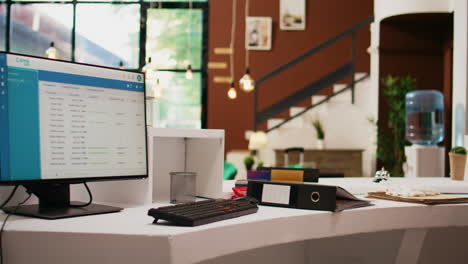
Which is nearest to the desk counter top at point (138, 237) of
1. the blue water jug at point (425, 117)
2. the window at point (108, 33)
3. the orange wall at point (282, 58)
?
the blue water jug at point (425, 117)

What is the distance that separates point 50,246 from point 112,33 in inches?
292

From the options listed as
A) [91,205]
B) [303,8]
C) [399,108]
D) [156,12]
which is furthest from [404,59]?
[91,205]

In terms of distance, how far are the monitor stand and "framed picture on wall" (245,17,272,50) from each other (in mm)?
6673

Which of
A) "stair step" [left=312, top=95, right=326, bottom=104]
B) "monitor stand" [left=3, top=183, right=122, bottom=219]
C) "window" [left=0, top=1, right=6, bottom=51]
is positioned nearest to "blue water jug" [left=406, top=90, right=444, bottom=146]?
"stair step" [left=312, top=95, right=326, bottom=104]

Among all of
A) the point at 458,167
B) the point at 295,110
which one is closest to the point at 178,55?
the point at 295,110

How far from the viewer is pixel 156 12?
792 cm

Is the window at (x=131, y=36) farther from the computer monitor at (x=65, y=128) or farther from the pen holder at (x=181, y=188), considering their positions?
the computer monitor at (x=65, y=128)

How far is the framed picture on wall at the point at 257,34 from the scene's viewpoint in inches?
305

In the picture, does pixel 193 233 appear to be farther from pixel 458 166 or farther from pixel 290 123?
pixel 290 123

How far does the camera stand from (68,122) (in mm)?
1247

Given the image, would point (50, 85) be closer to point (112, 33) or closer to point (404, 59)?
point (404, 59)

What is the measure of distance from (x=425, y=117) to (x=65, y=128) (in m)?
5.08

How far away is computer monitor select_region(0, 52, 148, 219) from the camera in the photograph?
1146 mm

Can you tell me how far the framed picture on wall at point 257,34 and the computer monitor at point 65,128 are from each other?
21.3 feet
